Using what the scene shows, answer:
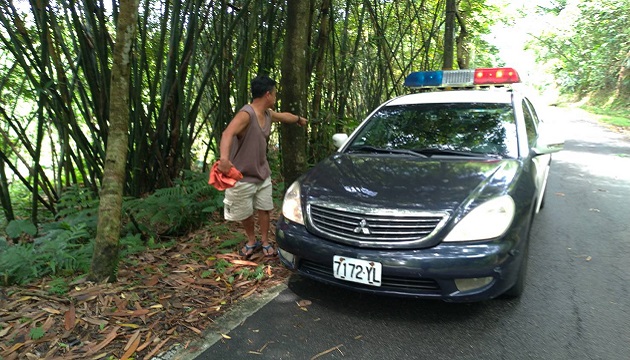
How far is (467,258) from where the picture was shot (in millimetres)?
2131

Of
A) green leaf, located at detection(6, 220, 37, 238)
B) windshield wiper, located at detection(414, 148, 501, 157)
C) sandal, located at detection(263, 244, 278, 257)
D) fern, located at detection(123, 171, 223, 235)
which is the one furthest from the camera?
fern, located at detection(123, 171, 223, 235)

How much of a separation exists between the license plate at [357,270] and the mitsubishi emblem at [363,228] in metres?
0.16

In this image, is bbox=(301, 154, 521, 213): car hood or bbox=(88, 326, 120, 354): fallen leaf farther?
bbox=(301, 154, 521, 213): car hood

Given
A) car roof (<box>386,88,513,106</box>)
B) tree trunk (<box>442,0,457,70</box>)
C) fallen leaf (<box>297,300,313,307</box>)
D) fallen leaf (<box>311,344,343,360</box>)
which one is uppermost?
tree trunk (<box>442,0,457,70</box>)

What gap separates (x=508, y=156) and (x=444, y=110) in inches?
31.3

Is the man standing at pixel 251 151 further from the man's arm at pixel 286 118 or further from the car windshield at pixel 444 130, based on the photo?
the car windshield at pixel 444 130

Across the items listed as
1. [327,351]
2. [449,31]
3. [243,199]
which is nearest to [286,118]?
[243,199]

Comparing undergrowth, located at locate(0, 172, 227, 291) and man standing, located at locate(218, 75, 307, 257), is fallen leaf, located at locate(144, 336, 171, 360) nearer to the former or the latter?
undergrowth, located at locate(0, 172, 227, 291)

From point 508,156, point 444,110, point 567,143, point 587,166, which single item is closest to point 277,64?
point 444,110

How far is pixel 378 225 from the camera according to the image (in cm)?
228

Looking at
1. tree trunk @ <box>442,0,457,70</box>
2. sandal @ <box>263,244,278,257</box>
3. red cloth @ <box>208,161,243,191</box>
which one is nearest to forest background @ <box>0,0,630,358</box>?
sandal @ <box>263,244,278,257</box>

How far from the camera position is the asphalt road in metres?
2.15

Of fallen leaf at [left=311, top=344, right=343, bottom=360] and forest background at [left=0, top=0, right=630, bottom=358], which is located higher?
forest background at [left=0, top=0, right=630, bottom=358]

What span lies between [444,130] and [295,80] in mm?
1424
